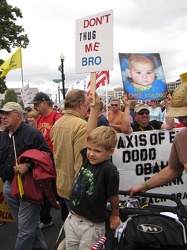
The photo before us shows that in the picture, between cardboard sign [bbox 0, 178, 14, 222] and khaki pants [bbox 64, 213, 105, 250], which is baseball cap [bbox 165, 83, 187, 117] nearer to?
khaki pants [bbox 64, 213, 105, 250]

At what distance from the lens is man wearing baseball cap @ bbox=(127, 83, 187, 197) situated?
6.99ft

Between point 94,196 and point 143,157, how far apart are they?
1910mm

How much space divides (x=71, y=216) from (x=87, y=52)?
71.5 inches

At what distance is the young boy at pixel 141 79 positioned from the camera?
418 cm

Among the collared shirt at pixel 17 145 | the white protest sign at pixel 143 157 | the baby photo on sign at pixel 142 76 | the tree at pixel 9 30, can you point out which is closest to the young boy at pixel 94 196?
the collared shirt at pixel 17 145

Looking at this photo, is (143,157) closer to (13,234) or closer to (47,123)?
(47,123)

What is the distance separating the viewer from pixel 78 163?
2783mm

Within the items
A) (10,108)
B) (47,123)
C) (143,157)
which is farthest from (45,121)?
(143,157)

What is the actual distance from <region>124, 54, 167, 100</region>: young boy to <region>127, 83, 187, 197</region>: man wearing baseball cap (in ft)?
5.81

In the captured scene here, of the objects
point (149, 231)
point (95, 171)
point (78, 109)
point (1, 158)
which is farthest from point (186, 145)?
point (1, 158)

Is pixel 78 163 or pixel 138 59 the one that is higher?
pixel 138 59

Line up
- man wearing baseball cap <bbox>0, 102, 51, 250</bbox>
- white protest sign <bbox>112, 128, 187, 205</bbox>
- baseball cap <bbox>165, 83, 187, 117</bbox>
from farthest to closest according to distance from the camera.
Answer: white protest sign <bbox>112, 128, 187, 205</bbox>
man wearing baseball cap <bbox>0, 102, 51, 250</bbox>
baseball cap <bbox>165, 83, 187, 117</bbox>

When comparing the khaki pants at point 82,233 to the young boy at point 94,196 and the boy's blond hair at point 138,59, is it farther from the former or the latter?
the boy's blond hair at point 138,59

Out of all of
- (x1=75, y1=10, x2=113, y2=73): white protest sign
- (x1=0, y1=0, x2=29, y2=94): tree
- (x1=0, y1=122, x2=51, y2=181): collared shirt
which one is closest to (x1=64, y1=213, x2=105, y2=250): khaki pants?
(x1=0, y1=122, x2=51, y2=181): collared shirt
